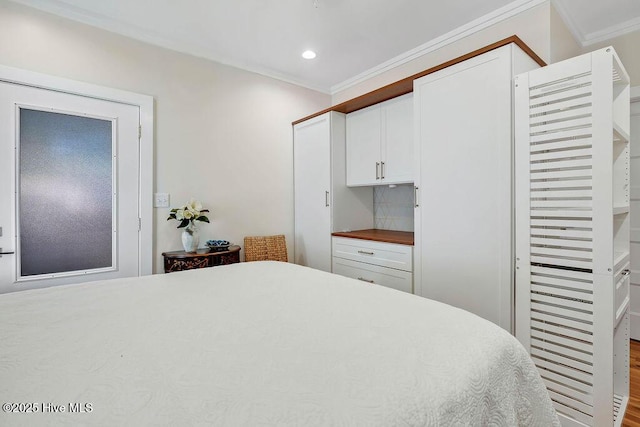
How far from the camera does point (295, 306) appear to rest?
1142 mm

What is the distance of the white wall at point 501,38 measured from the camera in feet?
7.09

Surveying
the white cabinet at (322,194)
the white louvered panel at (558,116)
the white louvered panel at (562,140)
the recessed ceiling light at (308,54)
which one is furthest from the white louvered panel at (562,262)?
the recessed ceiling light at (308,54)

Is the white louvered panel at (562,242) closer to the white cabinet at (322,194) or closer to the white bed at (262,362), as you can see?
the white bed at (262,362)

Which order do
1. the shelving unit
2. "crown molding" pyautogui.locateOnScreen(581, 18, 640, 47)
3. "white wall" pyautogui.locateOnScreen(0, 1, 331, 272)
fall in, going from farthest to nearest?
"crown molding" pyautogui.locateOnScreen(581, 18, 640, 47), "white wall" pyautogui.locateOnScreen(0, 1, 331, 272), the shelving unit

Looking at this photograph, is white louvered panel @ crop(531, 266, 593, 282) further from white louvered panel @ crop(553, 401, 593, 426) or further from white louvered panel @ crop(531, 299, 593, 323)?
white louvered panel @ crop(553, 401, 593, 426)

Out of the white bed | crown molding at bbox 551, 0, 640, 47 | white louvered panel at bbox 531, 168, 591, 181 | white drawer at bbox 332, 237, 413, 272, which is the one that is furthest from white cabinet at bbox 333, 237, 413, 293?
crown molding at bbox 551, 0, 640, 47

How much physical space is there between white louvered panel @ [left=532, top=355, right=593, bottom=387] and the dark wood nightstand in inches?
91.6

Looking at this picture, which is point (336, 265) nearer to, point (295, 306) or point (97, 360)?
point (295, 306)

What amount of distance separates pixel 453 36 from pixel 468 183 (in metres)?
1.48

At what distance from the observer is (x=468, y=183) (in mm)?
2031

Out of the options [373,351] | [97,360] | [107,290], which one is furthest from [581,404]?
[107,290]

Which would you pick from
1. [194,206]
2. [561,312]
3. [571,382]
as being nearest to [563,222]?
[561,312]

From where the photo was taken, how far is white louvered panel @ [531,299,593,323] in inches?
61.4

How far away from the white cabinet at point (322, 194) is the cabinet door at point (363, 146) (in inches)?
3.5
